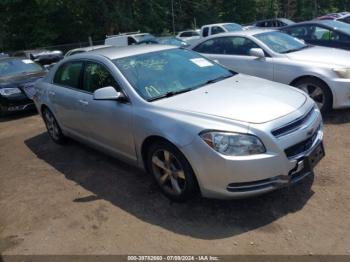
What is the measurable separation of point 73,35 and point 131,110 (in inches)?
1345

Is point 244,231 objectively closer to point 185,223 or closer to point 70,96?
point 185,223

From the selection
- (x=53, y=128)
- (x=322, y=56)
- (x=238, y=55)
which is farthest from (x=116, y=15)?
(x=322, y=56)

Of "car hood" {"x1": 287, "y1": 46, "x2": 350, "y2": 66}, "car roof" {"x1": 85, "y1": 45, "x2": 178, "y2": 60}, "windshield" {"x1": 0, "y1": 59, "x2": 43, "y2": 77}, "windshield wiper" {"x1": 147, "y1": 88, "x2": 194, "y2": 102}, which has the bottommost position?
"windshield" {"x1": 0, "y1": 59, "x2": 43, "y2": 77}

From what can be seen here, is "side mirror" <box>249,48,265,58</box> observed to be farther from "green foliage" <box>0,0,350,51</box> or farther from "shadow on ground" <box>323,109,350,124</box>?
"green foliage" <box>0,0,350,51</box>

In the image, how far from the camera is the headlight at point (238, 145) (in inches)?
140

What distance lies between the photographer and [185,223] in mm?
3834

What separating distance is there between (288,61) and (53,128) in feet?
13.3

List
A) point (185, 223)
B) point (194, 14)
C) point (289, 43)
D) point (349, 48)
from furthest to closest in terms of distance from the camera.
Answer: point (194, 14)
point (349, 48)
point (289, 43)
point (185, 223)

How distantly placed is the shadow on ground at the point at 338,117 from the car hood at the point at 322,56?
77 cm

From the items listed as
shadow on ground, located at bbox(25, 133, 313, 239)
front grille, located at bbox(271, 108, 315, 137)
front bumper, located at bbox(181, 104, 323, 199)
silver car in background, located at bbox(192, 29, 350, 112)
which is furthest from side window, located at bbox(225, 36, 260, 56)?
front bumper, located at bbox(181, 104, 323, 199)

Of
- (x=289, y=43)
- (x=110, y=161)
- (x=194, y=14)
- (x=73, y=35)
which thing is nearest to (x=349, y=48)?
(x=289, y=43)

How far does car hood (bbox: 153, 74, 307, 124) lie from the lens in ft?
12.4

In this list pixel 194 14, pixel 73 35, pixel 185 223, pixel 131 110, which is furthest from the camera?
pixel 194 14

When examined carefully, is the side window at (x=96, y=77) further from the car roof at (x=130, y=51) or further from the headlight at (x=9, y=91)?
the headlight at (x=9, y=91)
